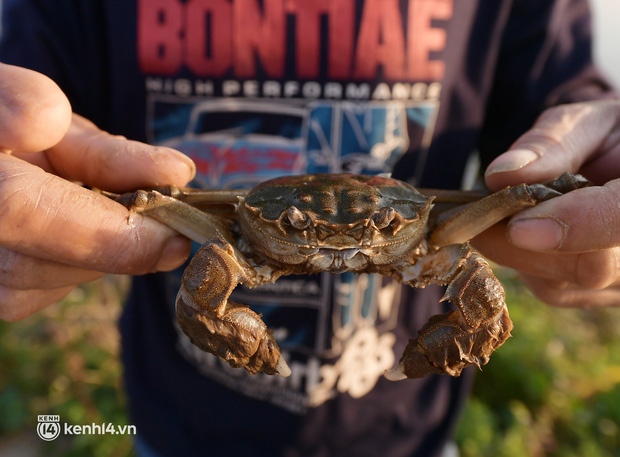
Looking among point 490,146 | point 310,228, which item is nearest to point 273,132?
point 310,228

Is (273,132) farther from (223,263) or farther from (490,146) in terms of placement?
(490,146)

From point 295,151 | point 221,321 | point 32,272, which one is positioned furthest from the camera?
point 295,151

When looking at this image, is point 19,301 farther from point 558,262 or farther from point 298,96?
point 558,262

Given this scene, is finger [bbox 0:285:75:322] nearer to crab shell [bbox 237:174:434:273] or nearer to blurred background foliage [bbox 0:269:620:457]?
crab shell [bbox 237:174:434:273]

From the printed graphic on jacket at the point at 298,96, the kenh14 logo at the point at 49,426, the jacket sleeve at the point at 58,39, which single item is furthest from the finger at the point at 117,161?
the kenh14 logo at the point at 49,426

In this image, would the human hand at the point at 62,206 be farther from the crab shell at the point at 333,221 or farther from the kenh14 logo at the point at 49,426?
the kenh14 logo at the point at 49,426

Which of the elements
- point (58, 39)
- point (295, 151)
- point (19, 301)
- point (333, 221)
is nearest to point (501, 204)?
point (333, 221)

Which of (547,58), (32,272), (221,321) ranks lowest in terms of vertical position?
(32,272)
